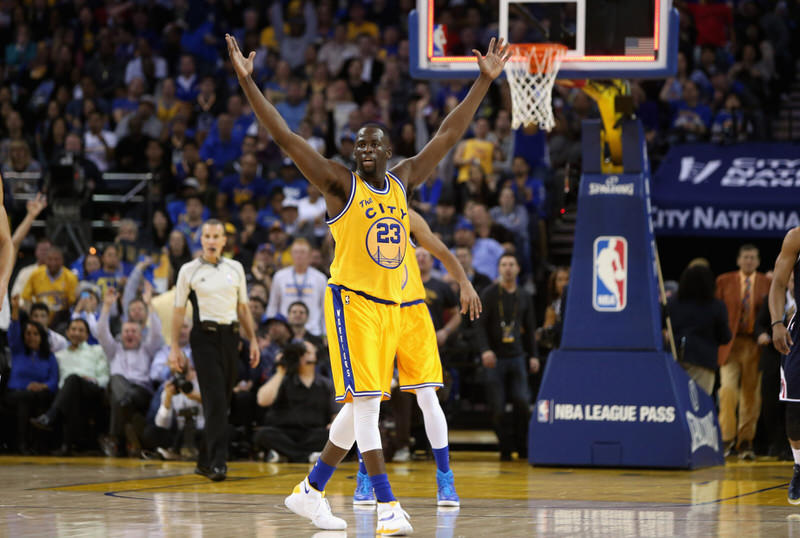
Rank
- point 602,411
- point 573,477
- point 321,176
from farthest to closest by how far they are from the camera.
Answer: point 602,411 < point 573,477 < point 321,176

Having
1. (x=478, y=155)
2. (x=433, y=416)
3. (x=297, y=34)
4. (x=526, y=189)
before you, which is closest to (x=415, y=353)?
(x=433, y=416)

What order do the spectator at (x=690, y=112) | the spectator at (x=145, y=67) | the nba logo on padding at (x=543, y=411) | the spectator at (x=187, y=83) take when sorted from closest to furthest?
the nba logo on padding at (x=543, y=411) → the spectator at (x=690, y=112) → the spectator at (x=187, y=83) → the spectator at (x=145, y=67)

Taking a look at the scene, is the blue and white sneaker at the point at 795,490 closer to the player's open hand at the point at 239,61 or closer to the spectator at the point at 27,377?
the player's open hand at the point at 239,61

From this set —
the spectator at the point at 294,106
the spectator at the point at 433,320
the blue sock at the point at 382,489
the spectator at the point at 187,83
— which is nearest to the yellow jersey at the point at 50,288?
the spectator at the point at 294,106

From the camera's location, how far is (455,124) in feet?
26.5

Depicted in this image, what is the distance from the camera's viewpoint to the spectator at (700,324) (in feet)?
45.5

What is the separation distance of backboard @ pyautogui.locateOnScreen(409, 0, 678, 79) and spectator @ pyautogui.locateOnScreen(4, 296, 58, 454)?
639cm

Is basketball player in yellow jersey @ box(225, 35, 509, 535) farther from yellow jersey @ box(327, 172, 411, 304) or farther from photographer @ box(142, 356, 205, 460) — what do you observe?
photographer @ box(142, 356, 205, 460)

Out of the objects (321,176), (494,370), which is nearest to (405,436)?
(494,370)

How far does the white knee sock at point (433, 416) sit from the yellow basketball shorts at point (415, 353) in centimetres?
8

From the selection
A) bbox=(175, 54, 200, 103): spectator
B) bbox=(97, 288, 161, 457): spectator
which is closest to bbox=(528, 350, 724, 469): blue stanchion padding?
bbox=(97, 288, 161, 457): spectator

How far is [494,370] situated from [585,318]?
182 centimetres

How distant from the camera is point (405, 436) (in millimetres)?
13797

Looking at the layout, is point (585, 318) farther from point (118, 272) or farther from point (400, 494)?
point (118, 272)
